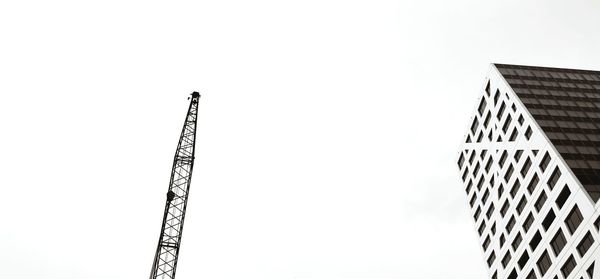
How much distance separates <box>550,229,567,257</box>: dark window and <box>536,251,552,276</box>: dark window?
1.65 metres

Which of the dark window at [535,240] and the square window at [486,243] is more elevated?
the square window at [486,243]

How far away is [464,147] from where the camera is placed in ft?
262

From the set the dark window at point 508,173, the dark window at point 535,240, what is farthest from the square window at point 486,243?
the dark window at point 535,240

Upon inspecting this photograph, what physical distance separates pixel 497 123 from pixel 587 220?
75.5ft

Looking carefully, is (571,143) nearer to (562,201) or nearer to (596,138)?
(596,138)

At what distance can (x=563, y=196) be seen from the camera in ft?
177

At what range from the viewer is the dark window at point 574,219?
51125mm

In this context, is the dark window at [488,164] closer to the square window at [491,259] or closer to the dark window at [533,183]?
the dark window at [533,183]

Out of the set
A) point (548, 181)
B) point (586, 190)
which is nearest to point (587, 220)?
point (586, 190)

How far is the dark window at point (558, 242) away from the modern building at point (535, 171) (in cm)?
10

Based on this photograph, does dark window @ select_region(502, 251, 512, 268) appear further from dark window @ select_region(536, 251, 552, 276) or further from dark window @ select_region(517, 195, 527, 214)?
dark window @ select_region(536, 251, 552, 276)

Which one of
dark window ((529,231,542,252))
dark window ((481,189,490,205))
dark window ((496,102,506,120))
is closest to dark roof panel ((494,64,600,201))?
dark window ((496,102,506,120))

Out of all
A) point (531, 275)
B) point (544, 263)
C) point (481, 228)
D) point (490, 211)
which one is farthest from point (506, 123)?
point (531, 275)

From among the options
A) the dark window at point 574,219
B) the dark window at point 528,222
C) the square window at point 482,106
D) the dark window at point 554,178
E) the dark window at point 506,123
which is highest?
the square window at point 482,106
